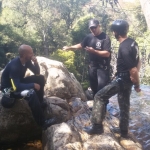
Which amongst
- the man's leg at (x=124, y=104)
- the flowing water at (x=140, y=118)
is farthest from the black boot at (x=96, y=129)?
the flowing water at (x=140, y=118)

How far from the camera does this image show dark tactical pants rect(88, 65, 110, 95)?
5453 millimetres

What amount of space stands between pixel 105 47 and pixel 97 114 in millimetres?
1722

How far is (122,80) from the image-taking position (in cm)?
436

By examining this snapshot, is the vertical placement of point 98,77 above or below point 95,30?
below

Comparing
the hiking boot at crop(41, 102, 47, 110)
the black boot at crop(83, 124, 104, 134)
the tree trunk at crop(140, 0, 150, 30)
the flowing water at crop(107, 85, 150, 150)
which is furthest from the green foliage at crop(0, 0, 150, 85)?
the tree trunk at crop(140, 0, 150, 30)

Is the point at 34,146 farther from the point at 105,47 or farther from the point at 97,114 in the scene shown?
the point at 105,47

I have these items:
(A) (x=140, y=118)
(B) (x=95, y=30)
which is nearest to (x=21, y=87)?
(B) (x=95, y=30)

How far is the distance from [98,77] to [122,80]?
1.23 m

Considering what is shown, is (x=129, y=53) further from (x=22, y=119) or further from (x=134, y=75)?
(x=22, y=119)

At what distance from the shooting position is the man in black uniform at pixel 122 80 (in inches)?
160

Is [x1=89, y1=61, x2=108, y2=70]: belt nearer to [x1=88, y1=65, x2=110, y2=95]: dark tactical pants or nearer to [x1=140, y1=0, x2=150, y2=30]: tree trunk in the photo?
[x1=88, y1=65, x2=110, y2=95]: dark tactical pants

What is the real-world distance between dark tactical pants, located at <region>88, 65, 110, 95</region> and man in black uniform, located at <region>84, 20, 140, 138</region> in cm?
96

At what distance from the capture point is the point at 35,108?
4.81 metres

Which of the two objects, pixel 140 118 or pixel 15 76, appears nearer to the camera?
pixel 15 76
